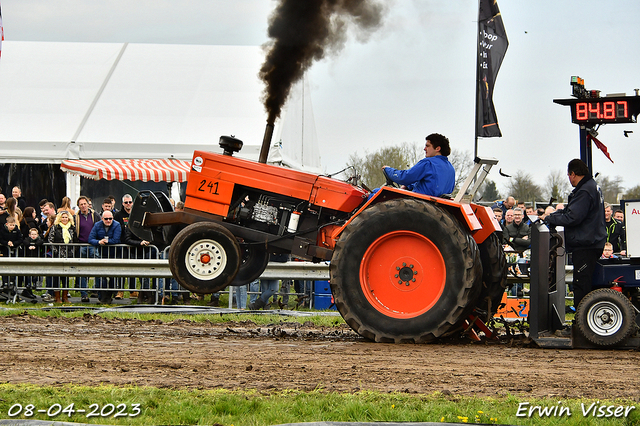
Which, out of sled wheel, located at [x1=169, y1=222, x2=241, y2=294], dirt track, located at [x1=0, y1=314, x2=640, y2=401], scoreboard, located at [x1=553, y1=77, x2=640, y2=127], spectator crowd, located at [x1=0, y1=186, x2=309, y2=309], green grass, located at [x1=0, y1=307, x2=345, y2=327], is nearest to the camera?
dirt track, located at [x1=0, y1=314, x2=640, y2=401]

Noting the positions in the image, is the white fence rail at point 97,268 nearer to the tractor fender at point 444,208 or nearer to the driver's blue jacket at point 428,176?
the tractor fender at point 444,208

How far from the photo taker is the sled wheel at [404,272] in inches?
276

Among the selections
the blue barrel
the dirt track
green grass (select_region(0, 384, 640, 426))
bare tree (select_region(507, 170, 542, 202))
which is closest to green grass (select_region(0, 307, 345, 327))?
the dirt track

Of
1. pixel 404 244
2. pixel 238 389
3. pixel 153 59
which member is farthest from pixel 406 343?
pixel 153 59

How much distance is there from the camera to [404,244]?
729 centimetres

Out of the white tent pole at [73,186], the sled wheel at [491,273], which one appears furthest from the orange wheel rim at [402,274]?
the white tent pole at [73,186]

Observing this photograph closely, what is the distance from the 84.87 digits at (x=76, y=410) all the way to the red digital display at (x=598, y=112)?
8742mm

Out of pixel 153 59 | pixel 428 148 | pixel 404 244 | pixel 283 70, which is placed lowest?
pixel 404 244

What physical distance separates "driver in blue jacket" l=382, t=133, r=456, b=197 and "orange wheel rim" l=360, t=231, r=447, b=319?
25.6 inches

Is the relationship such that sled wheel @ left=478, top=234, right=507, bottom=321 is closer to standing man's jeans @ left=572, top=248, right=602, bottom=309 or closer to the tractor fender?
the tractor fender

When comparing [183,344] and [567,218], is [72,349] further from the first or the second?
[567,218]

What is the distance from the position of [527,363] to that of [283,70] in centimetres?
410

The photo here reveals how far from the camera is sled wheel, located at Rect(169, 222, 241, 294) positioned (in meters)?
7.47

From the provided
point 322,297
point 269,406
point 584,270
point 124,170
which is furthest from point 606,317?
point 124,170
